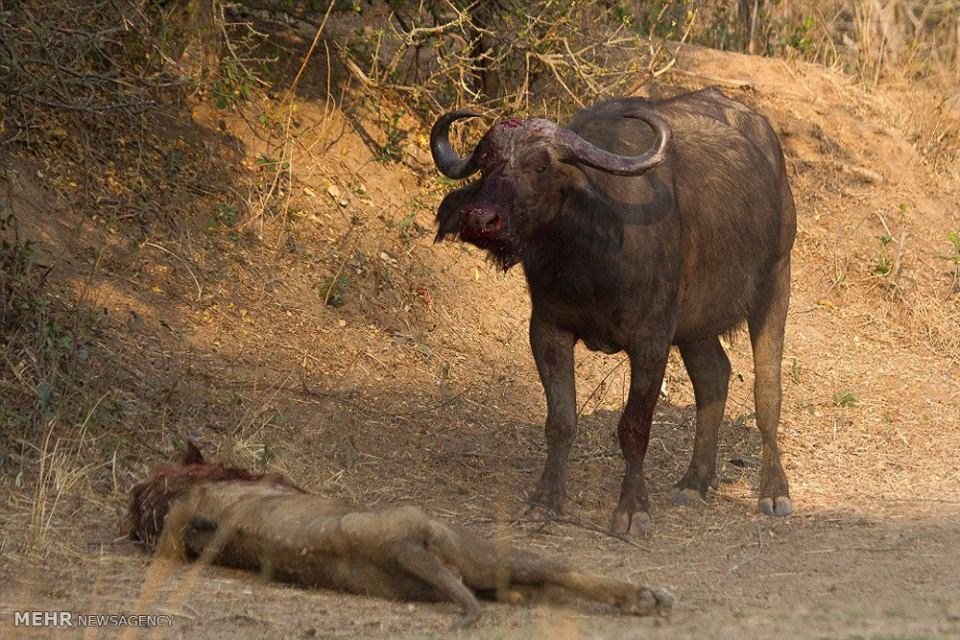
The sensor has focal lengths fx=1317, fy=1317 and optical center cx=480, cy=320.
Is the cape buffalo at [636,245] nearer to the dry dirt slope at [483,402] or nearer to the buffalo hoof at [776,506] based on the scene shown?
the buffalo hoof at [776,506]

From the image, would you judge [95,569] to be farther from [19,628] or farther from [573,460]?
[573,460]

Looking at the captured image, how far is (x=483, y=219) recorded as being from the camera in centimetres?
627

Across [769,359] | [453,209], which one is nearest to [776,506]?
[769,359]

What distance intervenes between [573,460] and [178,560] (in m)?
3.44

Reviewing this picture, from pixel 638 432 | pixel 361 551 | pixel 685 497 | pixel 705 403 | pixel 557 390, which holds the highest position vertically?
pixel 705 403

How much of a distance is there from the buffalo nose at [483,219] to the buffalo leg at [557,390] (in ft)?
3.28

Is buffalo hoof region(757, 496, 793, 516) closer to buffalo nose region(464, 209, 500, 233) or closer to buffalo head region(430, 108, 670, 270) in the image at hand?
buffalo head region(430, 108, 670, 270)

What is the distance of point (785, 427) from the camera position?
31.9ft

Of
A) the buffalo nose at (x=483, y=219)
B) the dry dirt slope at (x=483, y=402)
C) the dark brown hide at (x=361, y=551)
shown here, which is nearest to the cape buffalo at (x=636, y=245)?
the buffalo nose at (x=483, y=219)

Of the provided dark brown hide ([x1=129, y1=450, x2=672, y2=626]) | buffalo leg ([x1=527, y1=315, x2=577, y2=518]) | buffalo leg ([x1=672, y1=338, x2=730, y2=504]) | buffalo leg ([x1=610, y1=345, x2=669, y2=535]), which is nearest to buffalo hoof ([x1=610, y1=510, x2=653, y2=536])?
buffalo leg ([x1=610, y1=345, x2=669, y2=535])

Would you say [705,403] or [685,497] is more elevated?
[705,403]

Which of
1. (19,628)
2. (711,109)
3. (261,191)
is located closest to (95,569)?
(19,628)

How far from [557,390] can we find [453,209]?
1.14m

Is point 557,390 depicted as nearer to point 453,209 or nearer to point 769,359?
point 453,209
